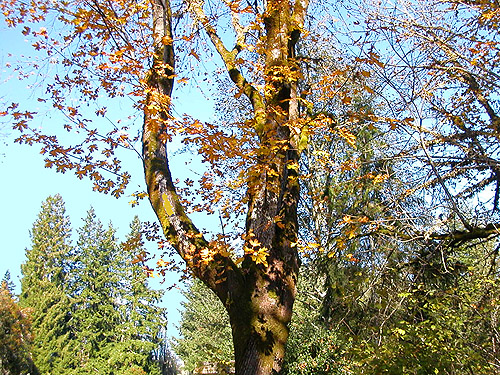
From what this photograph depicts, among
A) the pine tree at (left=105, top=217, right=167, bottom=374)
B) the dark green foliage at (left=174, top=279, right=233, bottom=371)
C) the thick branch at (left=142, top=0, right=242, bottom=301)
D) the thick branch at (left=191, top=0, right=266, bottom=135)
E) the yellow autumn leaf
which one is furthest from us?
the pine tree at (left=105, top=217, right=167, bottom=374)

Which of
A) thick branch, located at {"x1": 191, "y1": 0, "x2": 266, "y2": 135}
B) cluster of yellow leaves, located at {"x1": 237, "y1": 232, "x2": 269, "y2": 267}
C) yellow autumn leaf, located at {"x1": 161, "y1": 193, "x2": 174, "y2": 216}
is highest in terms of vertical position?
thick branch, located at {"x1": 191, "y1": 0, "x2": 266, "y2": 135}

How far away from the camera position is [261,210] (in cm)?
351

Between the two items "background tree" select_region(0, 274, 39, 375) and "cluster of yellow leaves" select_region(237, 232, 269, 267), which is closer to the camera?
"cluster of yellow leaves" select_region(237, 232, 269, 267)

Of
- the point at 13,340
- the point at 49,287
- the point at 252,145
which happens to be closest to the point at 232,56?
the point at 252,145

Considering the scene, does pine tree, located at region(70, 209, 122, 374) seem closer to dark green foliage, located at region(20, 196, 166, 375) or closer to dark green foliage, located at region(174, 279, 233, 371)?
dark green foliage, located at region(20, 196, 166, 375)

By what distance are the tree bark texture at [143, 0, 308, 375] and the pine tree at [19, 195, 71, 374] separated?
26.4m

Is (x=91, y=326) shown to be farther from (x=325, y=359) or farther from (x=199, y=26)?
(x=199, y=26)

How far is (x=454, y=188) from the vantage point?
4.69 m

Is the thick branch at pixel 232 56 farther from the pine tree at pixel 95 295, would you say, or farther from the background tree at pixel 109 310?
the pine tree at pixel 95 295

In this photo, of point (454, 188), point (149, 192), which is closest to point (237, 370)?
point (149, 192)

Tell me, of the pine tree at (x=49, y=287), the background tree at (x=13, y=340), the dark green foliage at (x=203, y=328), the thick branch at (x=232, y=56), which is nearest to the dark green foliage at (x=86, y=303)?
the pine tree at (x=49, y=287)

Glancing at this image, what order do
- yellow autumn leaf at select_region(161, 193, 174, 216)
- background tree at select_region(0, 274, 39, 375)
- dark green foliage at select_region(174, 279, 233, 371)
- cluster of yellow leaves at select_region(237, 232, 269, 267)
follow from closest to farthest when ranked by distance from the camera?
cluster of yellow leaves at select_region(237, 232, 269, 267)
yellow autumn leaf at select_region(161, 193, 174, 216)
dark green foliage at select_region(174, 279, 233, 371)
background tree at select_region(0, 274, 39, 375)

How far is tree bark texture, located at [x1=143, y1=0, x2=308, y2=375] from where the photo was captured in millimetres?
3145

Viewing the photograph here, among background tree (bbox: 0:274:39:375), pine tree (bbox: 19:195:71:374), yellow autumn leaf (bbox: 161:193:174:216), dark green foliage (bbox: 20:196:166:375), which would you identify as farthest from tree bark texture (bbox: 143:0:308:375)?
pine tree (bbox: 19:195:71:374)
